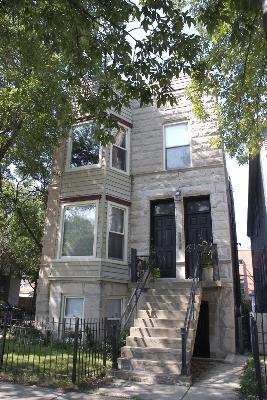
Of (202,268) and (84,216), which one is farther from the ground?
(84,216)

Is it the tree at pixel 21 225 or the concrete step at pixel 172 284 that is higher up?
the tree at pixel 21 225

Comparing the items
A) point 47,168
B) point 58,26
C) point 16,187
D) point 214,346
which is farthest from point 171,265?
point 16,187

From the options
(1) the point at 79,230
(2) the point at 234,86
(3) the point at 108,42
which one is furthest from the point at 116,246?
(3) the point at 108,42

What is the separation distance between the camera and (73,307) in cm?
1321

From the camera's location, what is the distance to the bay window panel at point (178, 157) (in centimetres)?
1470

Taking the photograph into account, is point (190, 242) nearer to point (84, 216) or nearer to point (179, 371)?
point (84, 216)

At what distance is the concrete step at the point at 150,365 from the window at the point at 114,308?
4271mm

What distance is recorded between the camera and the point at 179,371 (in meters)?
8.34

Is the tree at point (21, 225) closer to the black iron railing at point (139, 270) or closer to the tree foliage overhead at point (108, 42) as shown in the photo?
the black iron railing at point (139, 270)

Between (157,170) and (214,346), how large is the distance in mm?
6590

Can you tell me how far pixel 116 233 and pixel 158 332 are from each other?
5174mm

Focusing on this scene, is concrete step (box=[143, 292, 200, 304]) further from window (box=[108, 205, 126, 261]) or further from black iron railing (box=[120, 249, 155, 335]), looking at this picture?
window (box=[108, 205, 126, 261])

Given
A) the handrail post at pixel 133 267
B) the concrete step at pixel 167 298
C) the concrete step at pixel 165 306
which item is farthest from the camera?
the handrail post at pixel 133 267

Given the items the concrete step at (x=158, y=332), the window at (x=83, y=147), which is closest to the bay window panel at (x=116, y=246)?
the window at (x=83, y=147)
